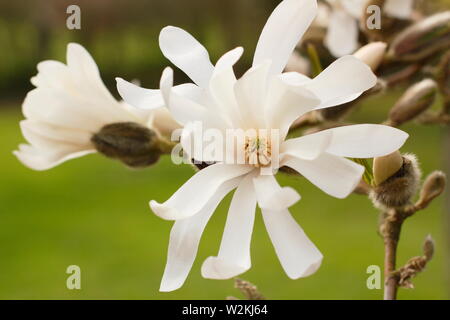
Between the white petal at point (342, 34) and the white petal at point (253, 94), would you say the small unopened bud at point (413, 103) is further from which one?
the white petal at point (253, 94)

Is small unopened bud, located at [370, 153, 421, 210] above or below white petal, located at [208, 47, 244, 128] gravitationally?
below

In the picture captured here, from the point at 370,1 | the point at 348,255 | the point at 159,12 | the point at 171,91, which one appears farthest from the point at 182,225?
the point at 159,12

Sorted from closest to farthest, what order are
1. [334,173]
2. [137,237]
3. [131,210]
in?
[334,173] < [137,237] < [131,210]

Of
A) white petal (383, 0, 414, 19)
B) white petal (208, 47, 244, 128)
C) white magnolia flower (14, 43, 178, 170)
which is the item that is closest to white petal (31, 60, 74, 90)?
white magnolia flower (14, 43, 178, 170)

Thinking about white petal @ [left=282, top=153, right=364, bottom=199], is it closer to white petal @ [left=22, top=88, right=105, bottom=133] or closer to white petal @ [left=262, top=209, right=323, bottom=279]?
white petal @ [left=262, top=209, right=323, bottom=279]

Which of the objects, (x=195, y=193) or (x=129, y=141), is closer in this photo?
(x=195, y=193)

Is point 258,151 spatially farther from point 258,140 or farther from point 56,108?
point 56,108

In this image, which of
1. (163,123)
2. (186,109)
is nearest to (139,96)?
(186,109)
